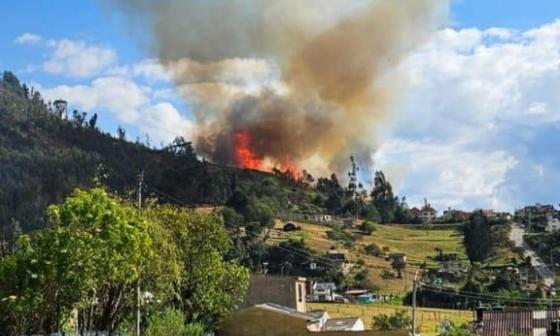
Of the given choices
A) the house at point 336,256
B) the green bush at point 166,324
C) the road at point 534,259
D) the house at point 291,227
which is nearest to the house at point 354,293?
the house at point 336,256

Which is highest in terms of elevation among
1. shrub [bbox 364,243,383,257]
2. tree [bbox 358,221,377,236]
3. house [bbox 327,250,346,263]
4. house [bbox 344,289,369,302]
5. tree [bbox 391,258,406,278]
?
tree [bbox 358,221,377,236]

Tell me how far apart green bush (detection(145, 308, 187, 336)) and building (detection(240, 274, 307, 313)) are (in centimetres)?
2386

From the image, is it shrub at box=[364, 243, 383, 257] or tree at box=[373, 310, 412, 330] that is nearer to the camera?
tree at box=[373, 310, 412, 330]

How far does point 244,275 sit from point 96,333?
1455 cm

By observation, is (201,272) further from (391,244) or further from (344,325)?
(391,244)

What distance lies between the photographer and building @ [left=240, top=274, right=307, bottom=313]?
6806 centimetres

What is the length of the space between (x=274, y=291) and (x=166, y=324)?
27.0 metres

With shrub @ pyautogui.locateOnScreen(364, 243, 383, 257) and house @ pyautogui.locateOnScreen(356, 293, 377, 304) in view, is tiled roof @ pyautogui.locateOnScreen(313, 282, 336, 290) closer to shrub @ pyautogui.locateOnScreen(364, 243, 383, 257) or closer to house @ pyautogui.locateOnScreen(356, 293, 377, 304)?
house @ pyautogui.locateOnScreen(356, 293, 377, 304)

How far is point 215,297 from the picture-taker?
51.7m

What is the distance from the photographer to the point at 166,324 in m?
42.1

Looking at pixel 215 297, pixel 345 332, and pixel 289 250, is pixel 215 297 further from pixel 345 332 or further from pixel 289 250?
pixel 289 250

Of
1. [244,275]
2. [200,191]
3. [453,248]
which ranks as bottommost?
[244,275]

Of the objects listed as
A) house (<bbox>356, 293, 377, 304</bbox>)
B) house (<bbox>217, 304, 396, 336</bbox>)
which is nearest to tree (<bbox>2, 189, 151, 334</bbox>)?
house (<bbox>217, 304, 396, 336</bbox>)

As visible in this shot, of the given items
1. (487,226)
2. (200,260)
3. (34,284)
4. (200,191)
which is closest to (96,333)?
(34,284)
